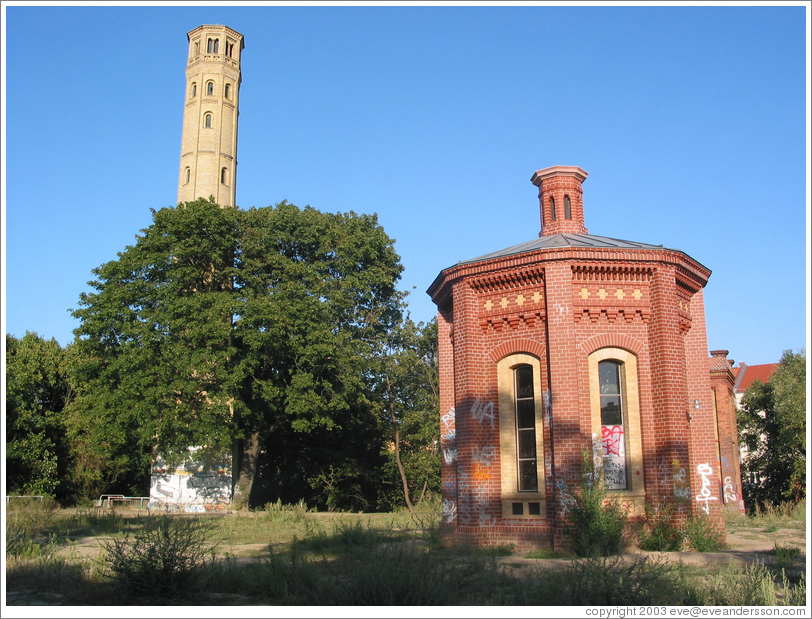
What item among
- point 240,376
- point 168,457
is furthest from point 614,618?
point 168,457

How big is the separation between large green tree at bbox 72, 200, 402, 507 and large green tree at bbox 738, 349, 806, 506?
18541mm

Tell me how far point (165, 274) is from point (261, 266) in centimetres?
377

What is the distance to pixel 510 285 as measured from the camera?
48.7 feet

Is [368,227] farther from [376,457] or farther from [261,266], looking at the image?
[376,457]

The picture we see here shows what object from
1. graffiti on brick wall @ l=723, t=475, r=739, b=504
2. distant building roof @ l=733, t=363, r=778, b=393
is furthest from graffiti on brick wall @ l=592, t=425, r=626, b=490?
distant building roof @ l=733, t=363, r=778, b=393

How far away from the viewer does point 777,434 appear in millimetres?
34062

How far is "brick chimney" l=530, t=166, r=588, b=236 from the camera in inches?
713

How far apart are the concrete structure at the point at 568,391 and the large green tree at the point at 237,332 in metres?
11.6

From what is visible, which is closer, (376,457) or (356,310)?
(356,310)

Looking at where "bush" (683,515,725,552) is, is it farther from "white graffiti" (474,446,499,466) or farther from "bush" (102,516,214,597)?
"bush" (102,516,214,597)

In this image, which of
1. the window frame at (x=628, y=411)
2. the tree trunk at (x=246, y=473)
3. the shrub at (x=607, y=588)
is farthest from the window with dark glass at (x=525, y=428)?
the tree trunk at (x=246, y=473)

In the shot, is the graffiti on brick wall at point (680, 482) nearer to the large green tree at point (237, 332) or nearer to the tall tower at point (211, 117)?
the large green tree at point (237, 332)

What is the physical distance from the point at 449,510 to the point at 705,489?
5455 mm

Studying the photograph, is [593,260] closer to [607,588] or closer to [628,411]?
[628,411]
